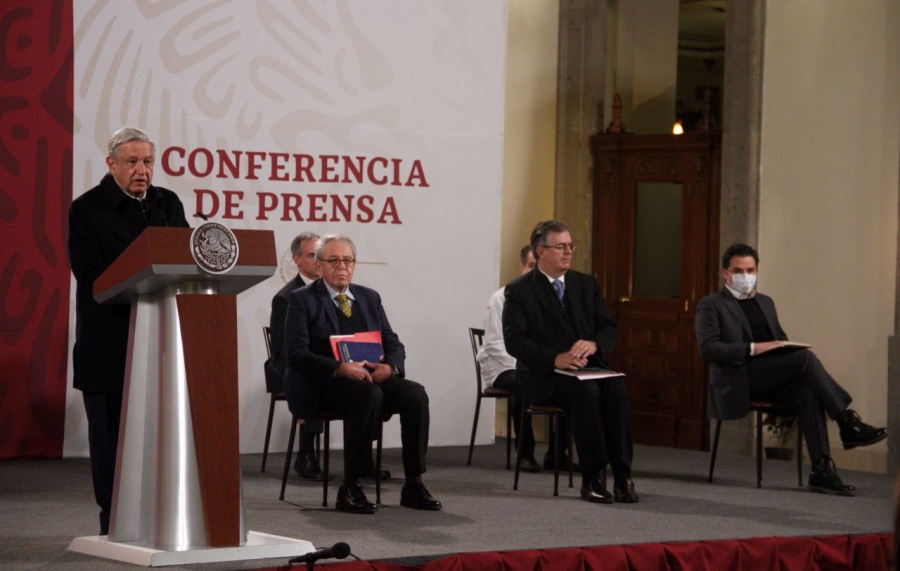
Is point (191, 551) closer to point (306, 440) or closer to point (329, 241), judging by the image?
point (329, 241)

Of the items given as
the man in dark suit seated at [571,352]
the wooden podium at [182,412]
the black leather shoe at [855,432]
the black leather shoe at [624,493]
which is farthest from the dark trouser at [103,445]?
the black leather shoe at [855,432]

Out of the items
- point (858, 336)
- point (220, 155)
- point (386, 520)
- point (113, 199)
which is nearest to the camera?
point (113, 199)

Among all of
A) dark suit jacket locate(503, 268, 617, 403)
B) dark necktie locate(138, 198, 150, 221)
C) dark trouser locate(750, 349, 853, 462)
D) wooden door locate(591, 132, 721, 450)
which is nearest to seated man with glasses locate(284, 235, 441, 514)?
dark suit jacket locate(503, 268, 617, 403)

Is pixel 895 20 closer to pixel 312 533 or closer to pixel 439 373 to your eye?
pixel 439 373

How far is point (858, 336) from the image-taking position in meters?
7.80

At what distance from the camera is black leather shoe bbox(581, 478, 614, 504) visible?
5.85 meters

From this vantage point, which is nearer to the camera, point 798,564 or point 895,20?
point 798,564

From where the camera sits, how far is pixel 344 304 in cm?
577

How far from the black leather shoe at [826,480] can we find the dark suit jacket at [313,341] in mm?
2165

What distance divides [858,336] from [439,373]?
8.21 feet

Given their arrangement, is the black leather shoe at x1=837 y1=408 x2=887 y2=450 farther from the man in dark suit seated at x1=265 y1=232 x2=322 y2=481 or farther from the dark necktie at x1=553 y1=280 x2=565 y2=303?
the man in dark suit seated at x1=265 y1=232 x2=322 y2=481

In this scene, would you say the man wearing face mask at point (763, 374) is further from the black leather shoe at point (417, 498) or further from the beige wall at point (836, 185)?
the black leather shoe at point (417, 498)

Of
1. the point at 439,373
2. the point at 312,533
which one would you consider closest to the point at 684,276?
the point at 439,373

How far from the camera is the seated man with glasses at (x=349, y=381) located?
544 centimetres
